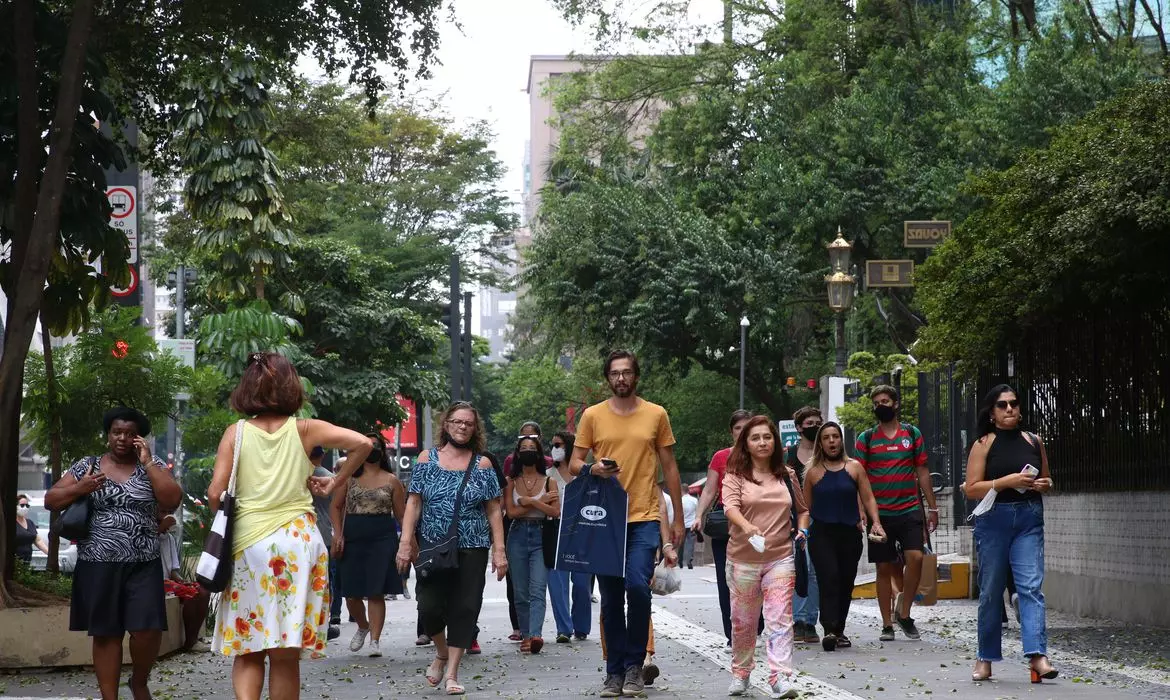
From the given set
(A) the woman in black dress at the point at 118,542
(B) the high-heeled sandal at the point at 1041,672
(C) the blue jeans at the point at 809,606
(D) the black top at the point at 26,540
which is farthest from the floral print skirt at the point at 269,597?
(D) the black top at the point at 26,540

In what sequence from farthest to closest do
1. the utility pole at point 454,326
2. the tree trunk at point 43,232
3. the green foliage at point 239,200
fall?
the utility pole at point 454,326, the green foliage at point 239,200, the tree trunk at point 43,232

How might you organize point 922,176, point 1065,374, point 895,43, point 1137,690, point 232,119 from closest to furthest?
1. point 1137,690
2. point 1065,374
3. point 232,119
4. point 922,176
5. point 895,43

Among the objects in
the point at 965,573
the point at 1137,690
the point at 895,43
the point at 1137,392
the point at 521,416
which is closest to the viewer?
the point at 1137,690

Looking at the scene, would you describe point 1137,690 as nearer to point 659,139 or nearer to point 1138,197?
point 1138,197

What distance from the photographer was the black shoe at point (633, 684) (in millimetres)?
9281

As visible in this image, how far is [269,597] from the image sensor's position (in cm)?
671

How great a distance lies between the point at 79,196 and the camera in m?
12.9

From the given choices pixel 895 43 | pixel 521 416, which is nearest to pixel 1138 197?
pixel 895 43

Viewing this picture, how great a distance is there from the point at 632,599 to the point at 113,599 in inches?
109

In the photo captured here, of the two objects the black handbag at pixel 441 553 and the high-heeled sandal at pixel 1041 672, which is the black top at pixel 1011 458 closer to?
the high-heeled sandal at pixel 1041 672

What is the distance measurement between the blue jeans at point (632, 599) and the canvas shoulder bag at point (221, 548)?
3030mm

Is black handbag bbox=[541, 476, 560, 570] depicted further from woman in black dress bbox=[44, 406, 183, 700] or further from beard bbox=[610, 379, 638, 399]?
woman in black dress bbox=[44, 406, 183, 700]

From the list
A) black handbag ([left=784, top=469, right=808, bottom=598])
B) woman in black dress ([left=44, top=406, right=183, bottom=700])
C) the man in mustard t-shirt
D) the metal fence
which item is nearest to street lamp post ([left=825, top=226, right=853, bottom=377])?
the metal fence

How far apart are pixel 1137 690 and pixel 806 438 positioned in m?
4.06
